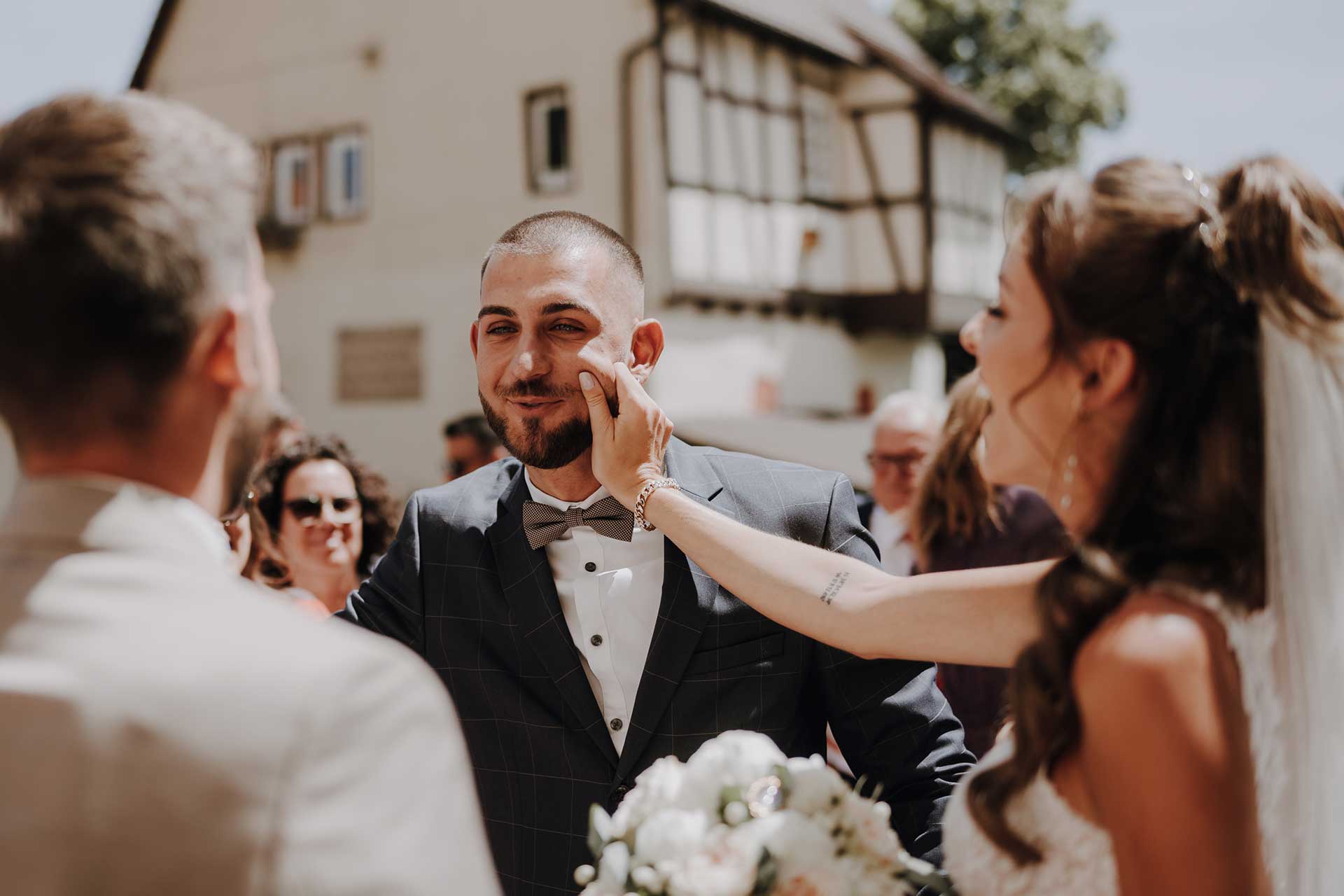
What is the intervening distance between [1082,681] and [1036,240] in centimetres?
68

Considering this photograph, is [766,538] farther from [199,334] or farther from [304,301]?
[304,301]

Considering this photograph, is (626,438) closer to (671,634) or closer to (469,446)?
(671,634)

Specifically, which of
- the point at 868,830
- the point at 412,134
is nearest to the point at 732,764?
the point at 868,830

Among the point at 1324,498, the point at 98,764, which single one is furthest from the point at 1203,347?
the point at 98,764

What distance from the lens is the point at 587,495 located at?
2973 millimetres

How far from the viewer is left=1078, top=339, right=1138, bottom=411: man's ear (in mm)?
1761

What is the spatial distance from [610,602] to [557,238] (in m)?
0.90

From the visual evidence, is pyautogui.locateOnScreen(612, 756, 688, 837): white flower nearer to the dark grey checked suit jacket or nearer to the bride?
the bride

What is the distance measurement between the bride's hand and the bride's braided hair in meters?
1.13

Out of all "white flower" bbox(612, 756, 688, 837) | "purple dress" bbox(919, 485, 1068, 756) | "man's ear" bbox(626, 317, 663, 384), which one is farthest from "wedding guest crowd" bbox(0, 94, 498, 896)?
"purple dress" bbox(919, 485, 1068, 756)

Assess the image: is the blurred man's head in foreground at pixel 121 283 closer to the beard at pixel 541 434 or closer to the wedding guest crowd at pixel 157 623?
the wedding guest crowd at pixel 157 623

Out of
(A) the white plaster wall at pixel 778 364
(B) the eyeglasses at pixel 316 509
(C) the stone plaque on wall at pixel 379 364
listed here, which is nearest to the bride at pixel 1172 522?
(B) the eyeglasses at pixel 316 509

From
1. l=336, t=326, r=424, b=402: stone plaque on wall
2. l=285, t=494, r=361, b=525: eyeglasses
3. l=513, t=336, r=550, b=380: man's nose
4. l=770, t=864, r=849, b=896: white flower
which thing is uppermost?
l=336, t=326, r=424, b=402: stone plaque on wall

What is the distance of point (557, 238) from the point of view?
2.89 m
